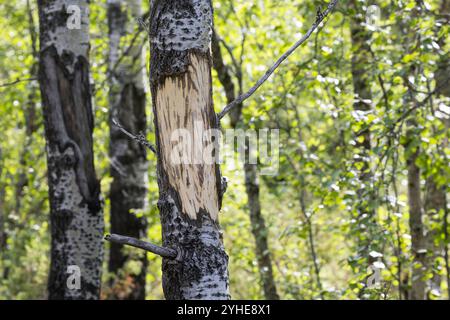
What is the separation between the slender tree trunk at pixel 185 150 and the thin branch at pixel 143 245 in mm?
38

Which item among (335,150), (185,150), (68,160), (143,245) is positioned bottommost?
(143,245)

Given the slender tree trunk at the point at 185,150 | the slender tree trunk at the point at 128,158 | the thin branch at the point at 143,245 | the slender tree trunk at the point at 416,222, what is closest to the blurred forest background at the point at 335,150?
the slender tree trunk at the point at 416,222

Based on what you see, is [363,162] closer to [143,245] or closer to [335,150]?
[335,150]

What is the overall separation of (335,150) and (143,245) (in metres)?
4.67

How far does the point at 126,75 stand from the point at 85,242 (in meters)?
3.41

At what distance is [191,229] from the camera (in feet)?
8.61

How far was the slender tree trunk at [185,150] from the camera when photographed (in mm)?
2607

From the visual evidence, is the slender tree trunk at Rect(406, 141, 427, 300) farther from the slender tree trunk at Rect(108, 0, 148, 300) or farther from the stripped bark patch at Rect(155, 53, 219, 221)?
the stripped bark patch at Rect(155, 53, 219, 221)

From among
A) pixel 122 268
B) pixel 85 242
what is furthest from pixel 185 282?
pixel 122 268

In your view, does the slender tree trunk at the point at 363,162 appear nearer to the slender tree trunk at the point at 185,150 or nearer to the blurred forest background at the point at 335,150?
the blurred forest background at the point at 335,150

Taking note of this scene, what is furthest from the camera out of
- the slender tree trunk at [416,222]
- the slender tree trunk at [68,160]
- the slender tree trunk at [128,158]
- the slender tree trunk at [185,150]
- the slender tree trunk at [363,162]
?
the slender tree trunk at [128,158]

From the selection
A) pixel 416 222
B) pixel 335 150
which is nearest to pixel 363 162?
pixel 335 150

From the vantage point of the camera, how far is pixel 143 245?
8.36 ft
